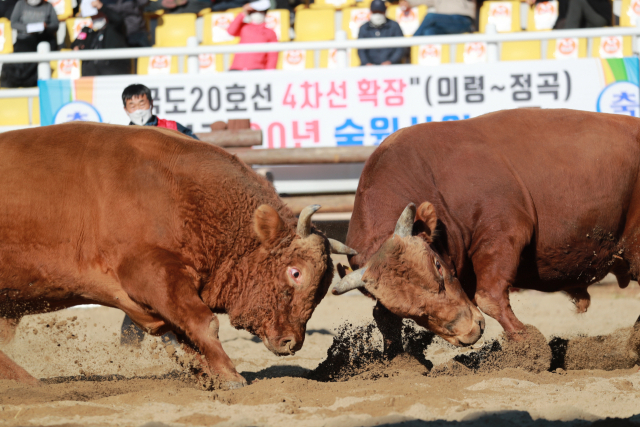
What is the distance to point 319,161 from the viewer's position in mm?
7340

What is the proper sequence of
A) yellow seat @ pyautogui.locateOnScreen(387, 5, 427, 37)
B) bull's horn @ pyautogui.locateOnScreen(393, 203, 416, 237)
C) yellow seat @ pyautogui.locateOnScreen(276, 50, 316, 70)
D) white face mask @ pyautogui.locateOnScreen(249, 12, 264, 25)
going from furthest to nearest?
yellow seat @ pyautogui.locateOnScreen(387, 5, 427, 37)
yellow seat @ pyautogui.locateOnScreen(276, 50, 316, 70)
white face mask @ pyautogui.locateOnScreen(249, 12, 264, 25)
bull's horn @ pyautogui.locateOnScreen(393, 203, 416, 237)

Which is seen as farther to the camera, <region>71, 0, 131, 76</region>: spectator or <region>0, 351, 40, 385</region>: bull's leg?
<region>71, 0, 131, 76</region>: spectator

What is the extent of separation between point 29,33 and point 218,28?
2579mm

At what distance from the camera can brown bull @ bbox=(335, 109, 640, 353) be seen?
3953 mm

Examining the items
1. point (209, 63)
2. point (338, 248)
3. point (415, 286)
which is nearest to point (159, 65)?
point (209, 63)

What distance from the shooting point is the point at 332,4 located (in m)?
11.1

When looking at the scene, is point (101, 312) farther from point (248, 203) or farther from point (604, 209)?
point (604, 209)

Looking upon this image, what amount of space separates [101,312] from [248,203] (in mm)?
4253

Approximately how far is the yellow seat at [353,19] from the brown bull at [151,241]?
6.71 m

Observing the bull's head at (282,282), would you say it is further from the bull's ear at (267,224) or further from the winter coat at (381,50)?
the winter coat at (381,50)

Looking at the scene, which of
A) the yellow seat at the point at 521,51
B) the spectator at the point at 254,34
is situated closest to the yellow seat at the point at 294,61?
the spectator at the point at 254,34

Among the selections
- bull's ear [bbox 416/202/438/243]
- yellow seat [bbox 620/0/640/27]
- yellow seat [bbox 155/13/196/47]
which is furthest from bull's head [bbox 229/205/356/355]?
yellow seat [bbox 620/0/640/27]

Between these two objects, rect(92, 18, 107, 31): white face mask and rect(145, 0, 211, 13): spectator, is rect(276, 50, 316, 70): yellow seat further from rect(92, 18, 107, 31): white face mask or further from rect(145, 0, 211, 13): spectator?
rect(92, 18, 107, 31): white face mask

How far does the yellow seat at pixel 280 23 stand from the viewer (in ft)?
34.0
